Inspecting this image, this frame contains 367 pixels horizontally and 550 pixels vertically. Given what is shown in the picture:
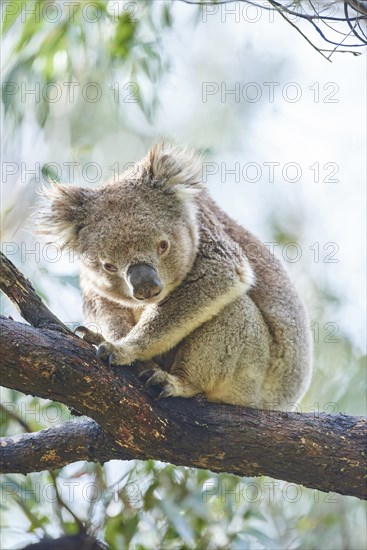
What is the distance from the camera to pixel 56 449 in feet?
11.6

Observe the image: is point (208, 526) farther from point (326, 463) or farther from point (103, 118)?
point (103, 118)

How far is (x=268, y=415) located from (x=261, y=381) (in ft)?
1.45

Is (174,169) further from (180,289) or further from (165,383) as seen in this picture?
(165,383)

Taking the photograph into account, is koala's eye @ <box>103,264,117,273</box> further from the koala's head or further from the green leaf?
the green leaf

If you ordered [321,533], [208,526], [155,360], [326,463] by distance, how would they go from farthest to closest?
1. [321,533]
2. [208,526]
3. [155,360]
4. [326,463]

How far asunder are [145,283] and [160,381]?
0.43 metres

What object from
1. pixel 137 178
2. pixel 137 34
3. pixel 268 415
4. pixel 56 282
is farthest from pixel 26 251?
pixel 268 415

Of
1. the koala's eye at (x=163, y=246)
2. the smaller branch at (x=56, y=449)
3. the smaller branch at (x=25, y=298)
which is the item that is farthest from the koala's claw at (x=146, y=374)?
the koala's eye at (x=163, y=246)

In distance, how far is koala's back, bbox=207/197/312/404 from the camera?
13.3ft

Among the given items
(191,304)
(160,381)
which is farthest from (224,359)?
(160,381)

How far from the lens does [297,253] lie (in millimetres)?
8000

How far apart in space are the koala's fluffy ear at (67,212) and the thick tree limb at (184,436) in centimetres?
95

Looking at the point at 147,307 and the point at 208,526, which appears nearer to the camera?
the point at 147,307

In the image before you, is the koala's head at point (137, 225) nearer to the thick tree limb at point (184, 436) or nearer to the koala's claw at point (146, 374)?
the koala's claw at point (146, 374)
